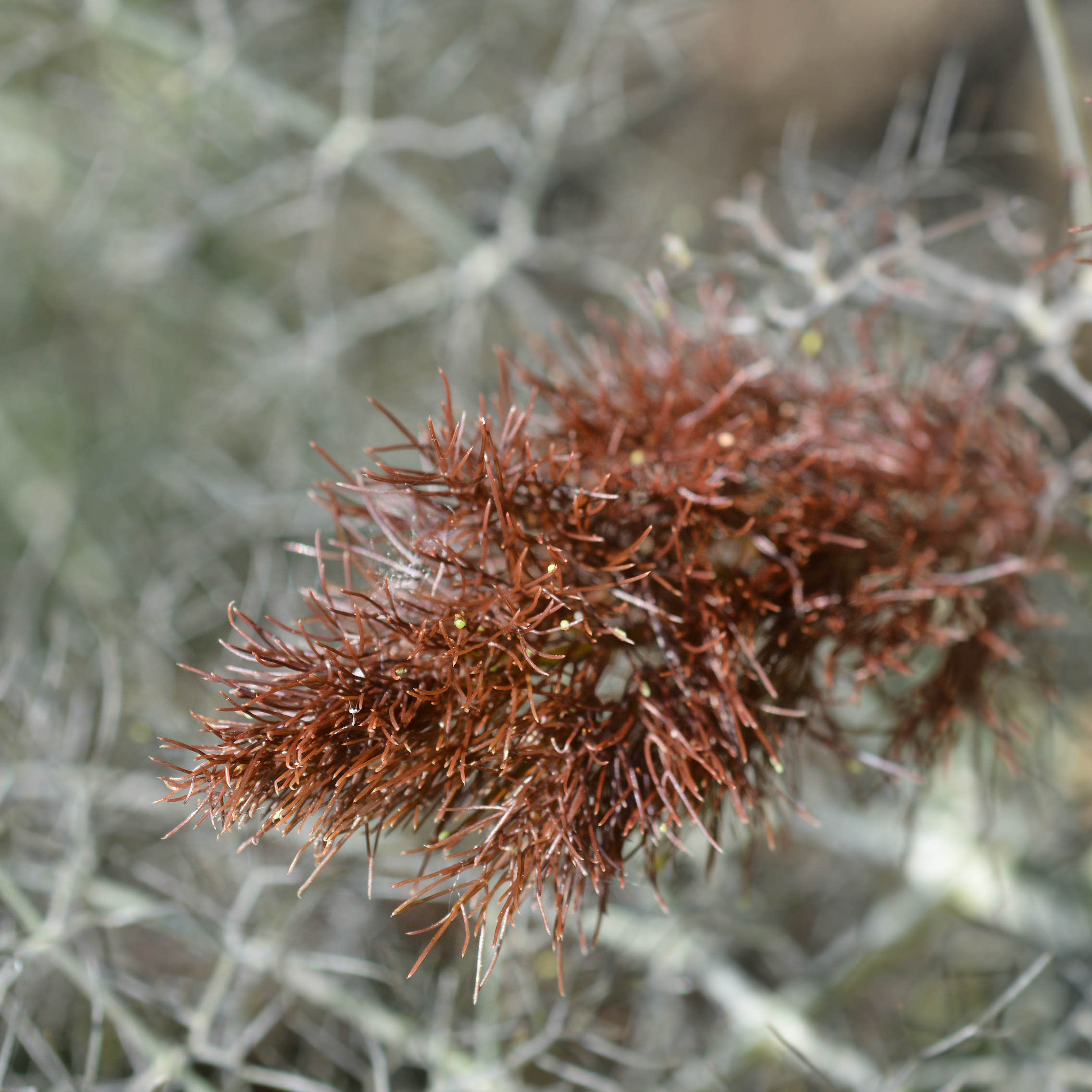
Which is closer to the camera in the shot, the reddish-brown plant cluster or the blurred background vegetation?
the reddish-brown plant cluster

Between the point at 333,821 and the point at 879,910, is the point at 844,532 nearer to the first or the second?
the point at 333,821

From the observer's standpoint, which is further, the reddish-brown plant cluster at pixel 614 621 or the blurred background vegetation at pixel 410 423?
the blurred background vegetation at pixel 410 423

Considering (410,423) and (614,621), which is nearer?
(614,621)

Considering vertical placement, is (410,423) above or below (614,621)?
Result: above
